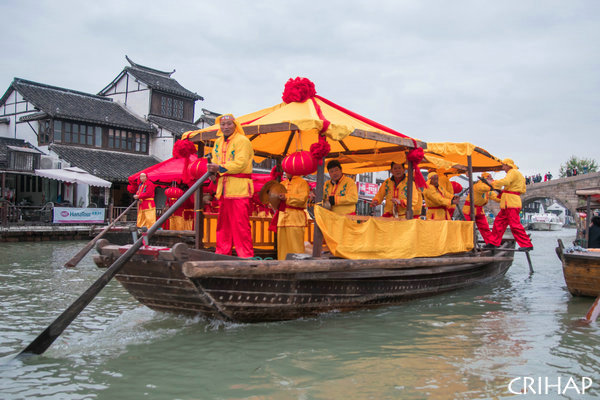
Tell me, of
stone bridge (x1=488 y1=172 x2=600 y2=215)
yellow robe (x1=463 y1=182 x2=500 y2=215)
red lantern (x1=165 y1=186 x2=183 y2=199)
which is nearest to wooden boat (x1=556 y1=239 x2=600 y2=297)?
A: yellow robe (x1=463 y1=182 x2=500 y2=215)

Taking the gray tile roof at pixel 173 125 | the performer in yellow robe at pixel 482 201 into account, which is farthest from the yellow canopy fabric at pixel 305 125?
the gray tile roof at pixel 173 125

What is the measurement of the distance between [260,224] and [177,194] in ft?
15.9

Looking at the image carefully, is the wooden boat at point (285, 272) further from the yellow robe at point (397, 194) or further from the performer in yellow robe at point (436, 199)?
the performer in yellow robe at point (436, 199)

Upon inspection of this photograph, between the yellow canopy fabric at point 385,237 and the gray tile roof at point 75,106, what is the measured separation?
70.9 feet

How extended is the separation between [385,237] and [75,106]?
2394cm

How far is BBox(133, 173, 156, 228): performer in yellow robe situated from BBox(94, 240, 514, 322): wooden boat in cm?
709

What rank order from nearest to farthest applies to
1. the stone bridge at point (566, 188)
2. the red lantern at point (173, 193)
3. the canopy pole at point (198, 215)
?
the canopy pole at point (198, 215)
the red lantern at point (173, 193)
the stone bridge at point (566, 188)

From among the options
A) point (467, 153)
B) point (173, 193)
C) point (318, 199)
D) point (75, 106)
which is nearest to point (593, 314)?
point (467, 153)

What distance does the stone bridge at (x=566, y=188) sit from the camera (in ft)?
122

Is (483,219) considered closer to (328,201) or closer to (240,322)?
(328,201)

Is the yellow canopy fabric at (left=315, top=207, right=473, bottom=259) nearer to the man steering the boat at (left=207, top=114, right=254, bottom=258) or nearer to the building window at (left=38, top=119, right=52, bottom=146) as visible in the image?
the man steering the boat at (left=207, top=114, right=254, bottom=258)

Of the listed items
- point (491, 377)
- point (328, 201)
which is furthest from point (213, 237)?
point (491, 377)

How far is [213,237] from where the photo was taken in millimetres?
8305

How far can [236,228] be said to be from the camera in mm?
5934
